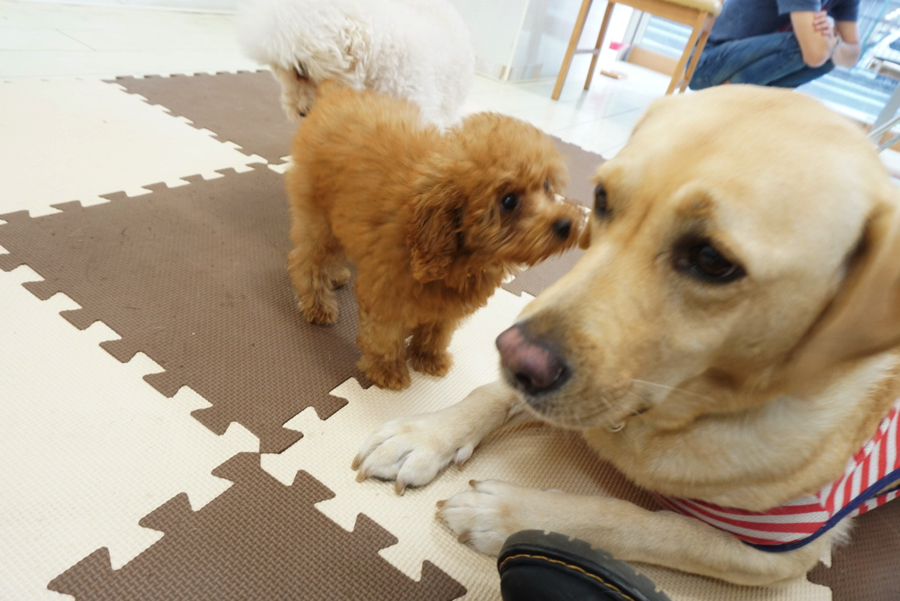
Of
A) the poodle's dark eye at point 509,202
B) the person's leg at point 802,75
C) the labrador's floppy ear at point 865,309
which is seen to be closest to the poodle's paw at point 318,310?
the poodle's dark eye at point 509,202

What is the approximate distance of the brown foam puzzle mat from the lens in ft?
3.54

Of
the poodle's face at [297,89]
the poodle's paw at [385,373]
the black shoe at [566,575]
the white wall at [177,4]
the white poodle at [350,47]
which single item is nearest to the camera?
the black shoe at [566,575]

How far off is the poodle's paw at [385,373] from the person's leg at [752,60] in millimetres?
4231

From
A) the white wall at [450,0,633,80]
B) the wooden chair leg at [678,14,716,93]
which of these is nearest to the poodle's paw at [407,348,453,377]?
the wooden chair leg at [678,14,716,93]

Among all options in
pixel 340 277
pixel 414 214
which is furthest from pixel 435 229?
pixel 340 277

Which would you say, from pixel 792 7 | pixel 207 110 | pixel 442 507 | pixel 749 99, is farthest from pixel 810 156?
pixel 792 7

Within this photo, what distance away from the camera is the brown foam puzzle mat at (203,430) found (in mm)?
1078

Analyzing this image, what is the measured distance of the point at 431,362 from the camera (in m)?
1.73

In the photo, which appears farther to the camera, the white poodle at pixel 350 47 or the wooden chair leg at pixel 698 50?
the wooden chair leg at pixel 698 50

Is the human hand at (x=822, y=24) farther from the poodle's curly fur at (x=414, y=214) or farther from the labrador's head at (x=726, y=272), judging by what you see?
the labrador's head at (x=726, y=272)

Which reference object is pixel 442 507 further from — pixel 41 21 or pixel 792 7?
pixel 41 21

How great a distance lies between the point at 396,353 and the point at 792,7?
4049mm

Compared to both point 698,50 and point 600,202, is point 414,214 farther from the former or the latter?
point 698,50

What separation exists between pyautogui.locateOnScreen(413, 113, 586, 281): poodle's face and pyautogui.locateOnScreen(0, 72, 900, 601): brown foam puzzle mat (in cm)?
54
